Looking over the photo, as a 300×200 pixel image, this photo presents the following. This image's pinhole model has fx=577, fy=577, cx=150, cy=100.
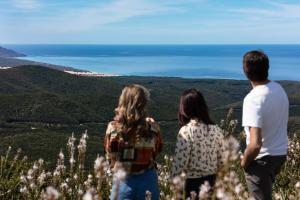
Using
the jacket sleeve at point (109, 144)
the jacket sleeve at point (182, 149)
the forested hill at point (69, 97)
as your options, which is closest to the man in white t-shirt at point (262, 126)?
the jacket sleeve at point (182, 149)

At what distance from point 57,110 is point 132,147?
53.5 metres

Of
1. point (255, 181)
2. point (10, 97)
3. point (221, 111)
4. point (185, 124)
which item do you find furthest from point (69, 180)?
point (221, 111)

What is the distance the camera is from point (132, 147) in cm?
445

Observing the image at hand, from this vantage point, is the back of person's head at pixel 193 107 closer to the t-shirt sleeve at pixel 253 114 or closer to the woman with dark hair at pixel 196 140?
the woman with dark hair at pixel 196 140

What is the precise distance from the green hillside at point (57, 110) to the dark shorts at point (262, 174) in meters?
29.0

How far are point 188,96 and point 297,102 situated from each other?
280 feet

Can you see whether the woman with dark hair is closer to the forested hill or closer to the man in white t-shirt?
the man in white t-shirt

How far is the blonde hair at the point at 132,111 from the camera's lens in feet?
14.3

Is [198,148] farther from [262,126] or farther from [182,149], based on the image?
[262,126]

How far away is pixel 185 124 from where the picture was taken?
4871 millimetres

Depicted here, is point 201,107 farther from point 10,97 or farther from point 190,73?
point 190,73

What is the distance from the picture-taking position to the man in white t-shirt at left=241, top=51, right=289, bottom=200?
467cm

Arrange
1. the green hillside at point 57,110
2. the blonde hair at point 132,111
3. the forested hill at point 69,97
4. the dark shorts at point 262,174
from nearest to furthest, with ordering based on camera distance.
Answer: the blonde hair at point 132,111, the dark shorts at point 262,174, the green hillside at point 57,110, the forested hill at point 69,97

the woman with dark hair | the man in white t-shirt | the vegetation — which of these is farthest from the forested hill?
the man in white t-shirt
